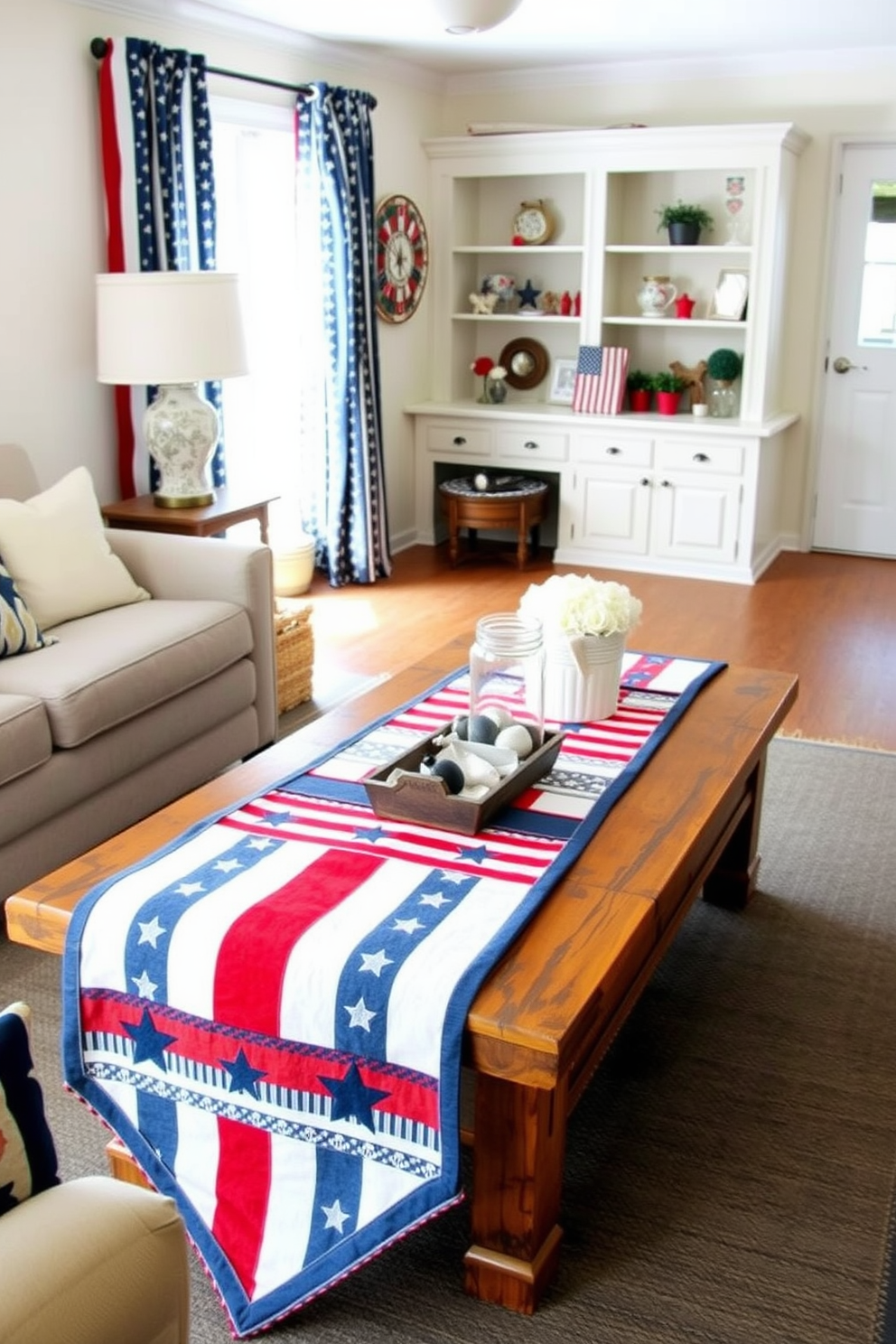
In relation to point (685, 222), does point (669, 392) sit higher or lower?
lower

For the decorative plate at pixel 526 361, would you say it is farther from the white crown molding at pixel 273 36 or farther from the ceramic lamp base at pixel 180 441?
the ceramic lamp base at pixel 180 441

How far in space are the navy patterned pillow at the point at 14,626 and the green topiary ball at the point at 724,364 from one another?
12.2 feet

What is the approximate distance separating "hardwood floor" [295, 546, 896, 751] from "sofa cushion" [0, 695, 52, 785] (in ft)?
5.75

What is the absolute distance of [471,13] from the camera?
216 centimetres

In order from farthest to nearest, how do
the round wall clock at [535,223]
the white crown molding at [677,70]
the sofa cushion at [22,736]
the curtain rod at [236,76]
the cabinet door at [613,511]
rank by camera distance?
the round wall clock at [535,223], the cabinet door at [613,511], the white crown molding at [677,70], the curtain rod at [236,76], the sofa cushion at [22,736]

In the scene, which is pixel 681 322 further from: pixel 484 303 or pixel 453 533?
pixel 453 533

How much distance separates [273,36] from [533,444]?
2127 mm

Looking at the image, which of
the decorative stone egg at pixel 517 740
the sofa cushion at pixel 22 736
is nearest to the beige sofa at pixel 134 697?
the sofa cushion at pixel 22 736

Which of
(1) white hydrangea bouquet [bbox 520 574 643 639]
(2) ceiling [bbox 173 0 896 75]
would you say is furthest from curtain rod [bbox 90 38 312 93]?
(1) white hydrangea bouquet [bbox 520 574 643 639]


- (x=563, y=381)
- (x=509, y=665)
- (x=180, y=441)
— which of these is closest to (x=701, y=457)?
(x=563, y=381)

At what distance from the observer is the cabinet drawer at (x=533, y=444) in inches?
243

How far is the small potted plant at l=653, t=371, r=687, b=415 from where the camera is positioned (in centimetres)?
610

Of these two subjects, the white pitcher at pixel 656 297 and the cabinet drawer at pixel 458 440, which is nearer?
the white pitcher at pixel 656 297

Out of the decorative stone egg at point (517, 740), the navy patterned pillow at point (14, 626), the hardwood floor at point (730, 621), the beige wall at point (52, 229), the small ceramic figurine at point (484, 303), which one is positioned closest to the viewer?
the decorative stone egg at point (517, 740)
